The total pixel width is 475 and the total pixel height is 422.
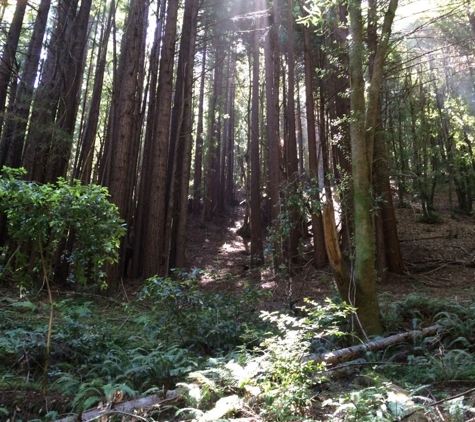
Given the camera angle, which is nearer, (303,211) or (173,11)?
(303,211)

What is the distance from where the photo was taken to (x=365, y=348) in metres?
5.10

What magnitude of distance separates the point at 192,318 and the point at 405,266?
7952 millimetres

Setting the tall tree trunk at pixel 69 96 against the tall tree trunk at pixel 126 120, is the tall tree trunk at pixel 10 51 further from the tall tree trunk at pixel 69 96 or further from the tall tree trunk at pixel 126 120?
the tall tree trunk at pixel 126 120

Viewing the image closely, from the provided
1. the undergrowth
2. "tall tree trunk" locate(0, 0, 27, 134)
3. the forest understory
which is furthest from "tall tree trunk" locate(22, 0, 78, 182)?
the undergrowth

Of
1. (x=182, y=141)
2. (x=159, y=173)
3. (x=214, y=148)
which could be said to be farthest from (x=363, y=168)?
(x=214, y=148)

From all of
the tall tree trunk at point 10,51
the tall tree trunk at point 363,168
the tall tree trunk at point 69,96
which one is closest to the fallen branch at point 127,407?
the tall tree trunk at point 363,168

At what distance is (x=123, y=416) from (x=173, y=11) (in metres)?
11.7

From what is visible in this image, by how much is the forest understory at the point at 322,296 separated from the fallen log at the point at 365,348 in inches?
5.3

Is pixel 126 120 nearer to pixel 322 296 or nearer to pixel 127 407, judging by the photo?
pixel 322 296

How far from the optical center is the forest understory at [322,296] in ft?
12.2

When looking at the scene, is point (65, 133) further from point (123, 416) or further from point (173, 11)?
point (123, 416)

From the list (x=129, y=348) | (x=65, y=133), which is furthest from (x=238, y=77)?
(x=129, y=348)

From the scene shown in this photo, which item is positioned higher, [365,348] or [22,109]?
[22,109]

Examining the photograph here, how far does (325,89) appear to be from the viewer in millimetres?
13961
